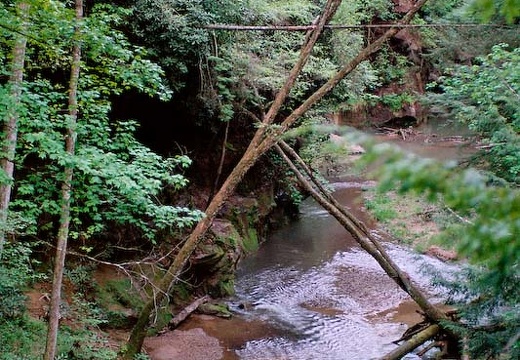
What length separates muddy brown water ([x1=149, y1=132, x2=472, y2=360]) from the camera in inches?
348

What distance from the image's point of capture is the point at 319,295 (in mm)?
11156

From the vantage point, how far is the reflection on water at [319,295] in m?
8.87

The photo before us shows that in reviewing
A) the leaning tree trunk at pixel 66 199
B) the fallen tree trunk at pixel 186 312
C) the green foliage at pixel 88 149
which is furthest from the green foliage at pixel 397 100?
the leaning tree trunk at pixel 66 199

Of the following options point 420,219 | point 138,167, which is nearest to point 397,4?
point 420,219

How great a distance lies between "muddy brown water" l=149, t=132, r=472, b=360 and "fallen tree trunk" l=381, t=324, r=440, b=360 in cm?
56

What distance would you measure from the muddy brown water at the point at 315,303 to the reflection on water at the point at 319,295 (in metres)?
0.02

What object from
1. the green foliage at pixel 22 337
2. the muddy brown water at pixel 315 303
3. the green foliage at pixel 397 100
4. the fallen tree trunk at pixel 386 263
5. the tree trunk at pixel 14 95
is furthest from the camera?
the green foliage at pixel 397 100

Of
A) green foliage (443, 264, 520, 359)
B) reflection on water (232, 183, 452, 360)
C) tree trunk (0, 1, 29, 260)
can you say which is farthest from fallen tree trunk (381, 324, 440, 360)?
tree trunk (0, 1, 29, 260)

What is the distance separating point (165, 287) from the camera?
25.3 ft

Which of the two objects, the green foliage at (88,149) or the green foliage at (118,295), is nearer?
the green foliage at (88,149)

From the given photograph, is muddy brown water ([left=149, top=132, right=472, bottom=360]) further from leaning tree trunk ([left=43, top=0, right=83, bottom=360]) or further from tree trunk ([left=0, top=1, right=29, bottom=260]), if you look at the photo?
tree trunk ([left=0, top=1, right=29, bottom=260])

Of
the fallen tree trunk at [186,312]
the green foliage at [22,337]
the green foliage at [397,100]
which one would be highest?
the green foliage at [397,100]

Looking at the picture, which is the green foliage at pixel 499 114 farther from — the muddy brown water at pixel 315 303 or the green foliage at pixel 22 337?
the green foliage at pixel 22 337

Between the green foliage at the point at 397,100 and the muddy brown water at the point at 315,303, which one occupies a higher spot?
the green foliage at the point at 397,100
